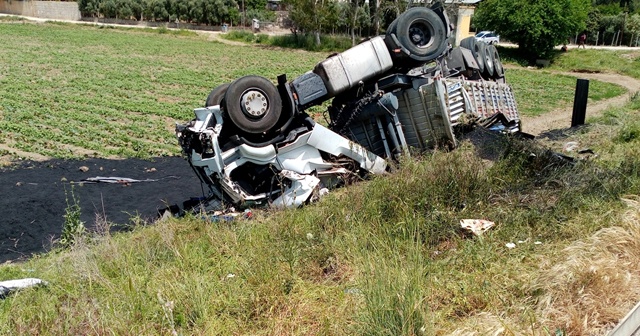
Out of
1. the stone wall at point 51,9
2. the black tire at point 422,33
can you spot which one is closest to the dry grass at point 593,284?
the black tire at point 422,33

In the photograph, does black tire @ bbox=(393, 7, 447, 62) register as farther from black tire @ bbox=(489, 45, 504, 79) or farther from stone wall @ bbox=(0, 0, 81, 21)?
stone wall @ bbox=(0, 0, 81, 21)

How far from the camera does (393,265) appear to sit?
12.7 ft

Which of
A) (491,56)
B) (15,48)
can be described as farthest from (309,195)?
(15,48)

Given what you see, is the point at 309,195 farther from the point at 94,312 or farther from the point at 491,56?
the point at 491,56

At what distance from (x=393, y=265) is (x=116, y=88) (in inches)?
718

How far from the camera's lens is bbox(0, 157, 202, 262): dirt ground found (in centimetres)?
766

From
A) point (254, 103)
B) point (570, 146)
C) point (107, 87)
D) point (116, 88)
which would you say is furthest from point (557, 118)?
point (107, 87)

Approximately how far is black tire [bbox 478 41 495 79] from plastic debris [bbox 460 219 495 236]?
6766 millimetres

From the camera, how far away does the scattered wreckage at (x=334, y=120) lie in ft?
23.7

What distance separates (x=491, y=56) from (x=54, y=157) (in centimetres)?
900

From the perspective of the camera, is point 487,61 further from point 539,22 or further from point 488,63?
point 539,22

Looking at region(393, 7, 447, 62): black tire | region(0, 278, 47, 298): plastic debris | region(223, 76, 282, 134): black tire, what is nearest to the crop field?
region(223, 76, 282, 134): black tire

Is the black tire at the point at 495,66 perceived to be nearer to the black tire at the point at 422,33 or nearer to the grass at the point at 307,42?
the black tire at the point at 422,33

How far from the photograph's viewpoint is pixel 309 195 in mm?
7293
